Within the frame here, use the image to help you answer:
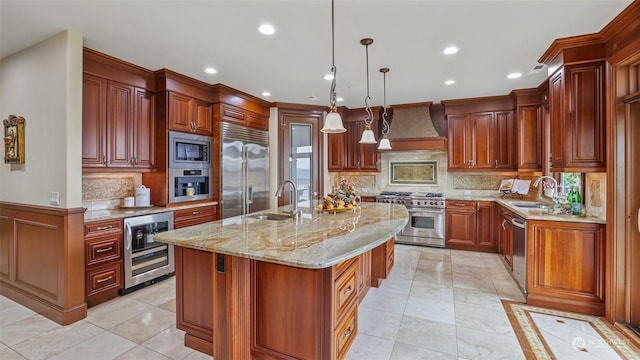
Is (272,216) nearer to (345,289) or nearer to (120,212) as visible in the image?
(345,289)

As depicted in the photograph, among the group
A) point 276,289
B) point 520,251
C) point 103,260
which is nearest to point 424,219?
point 520,251

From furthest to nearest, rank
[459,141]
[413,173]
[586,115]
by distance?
1. [413,173]
2. [459,141]
3. [586,115]

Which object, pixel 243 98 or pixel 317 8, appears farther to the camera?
pixel 243 98

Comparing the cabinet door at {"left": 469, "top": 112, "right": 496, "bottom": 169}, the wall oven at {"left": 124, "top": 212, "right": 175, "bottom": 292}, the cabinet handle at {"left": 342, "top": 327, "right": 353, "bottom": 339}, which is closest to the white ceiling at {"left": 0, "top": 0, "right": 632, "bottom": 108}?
the cabinet door at {"left": 469, "top": 112, "right": 496, "bottom": 169}

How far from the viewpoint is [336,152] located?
5.83 meters

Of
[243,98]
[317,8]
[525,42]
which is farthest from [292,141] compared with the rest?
[525,42]

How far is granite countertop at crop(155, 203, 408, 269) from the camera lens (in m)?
1.54

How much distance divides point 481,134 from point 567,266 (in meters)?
2.65

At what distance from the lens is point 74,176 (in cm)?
267

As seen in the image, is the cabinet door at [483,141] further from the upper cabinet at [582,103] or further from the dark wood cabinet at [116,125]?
the dark wood cabinet at [116,125]

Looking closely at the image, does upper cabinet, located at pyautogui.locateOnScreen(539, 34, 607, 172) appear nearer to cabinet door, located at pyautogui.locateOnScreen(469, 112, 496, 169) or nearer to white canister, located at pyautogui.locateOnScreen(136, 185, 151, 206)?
cabinet door, located at pyautogui.locateOnScreen(469, 112, 496, 169)

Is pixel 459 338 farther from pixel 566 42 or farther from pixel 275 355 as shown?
pixel 566 42

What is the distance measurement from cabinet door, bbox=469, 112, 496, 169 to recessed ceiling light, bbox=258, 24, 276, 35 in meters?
3.79

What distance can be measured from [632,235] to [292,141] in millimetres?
4428
